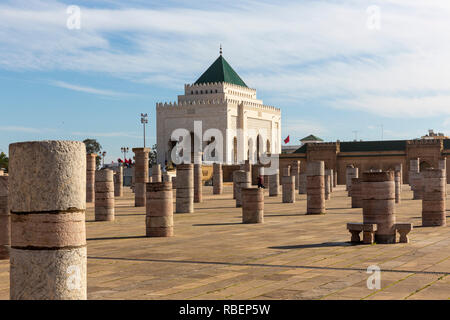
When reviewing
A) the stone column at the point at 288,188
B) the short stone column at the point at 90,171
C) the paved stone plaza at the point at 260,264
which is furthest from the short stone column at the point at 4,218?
the short stone column at the point at 90,171

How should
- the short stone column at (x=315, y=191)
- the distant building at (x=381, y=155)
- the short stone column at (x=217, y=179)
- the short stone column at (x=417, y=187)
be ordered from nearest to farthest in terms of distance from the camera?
1. the short stone column at (x=315, y=191)
2. the short stone column at (x=417, y=187)
3. the short stone column at (x=217, y=179)
4. the distant building at (x=381, y=155)

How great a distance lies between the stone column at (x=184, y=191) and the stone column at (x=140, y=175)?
3.37 m

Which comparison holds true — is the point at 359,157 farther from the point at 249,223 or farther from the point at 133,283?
the point at 133,283

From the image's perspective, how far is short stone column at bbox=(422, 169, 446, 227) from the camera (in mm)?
11805

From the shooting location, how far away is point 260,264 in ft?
23.5

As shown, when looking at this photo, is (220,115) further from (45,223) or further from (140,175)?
(45,223)

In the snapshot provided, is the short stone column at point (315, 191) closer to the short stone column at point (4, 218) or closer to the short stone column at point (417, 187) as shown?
the short stone column at point (417, 187)

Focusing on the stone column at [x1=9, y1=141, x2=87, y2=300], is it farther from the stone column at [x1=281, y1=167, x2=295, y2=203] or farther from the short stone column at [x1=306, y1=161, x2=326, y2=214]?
the stone column at [x1=281, y1=167, x2=295, y2=203]

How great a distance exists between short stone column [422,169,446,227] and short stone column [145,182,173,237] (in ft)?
15.8

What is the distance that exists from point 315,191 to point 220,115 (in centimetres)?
4458

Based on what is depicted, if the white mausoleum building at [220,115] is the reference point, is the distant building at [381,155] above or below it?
below

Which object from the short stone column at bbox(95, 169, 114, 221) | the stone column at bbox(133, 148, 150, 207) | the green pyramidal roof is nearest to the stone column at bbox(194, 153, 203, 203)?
the stone column at bbox(133, 148, 150, 207)

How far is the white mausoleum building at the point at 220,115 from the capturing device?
60.3m

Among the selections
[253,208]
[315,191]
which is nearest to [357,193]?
[315,191]
